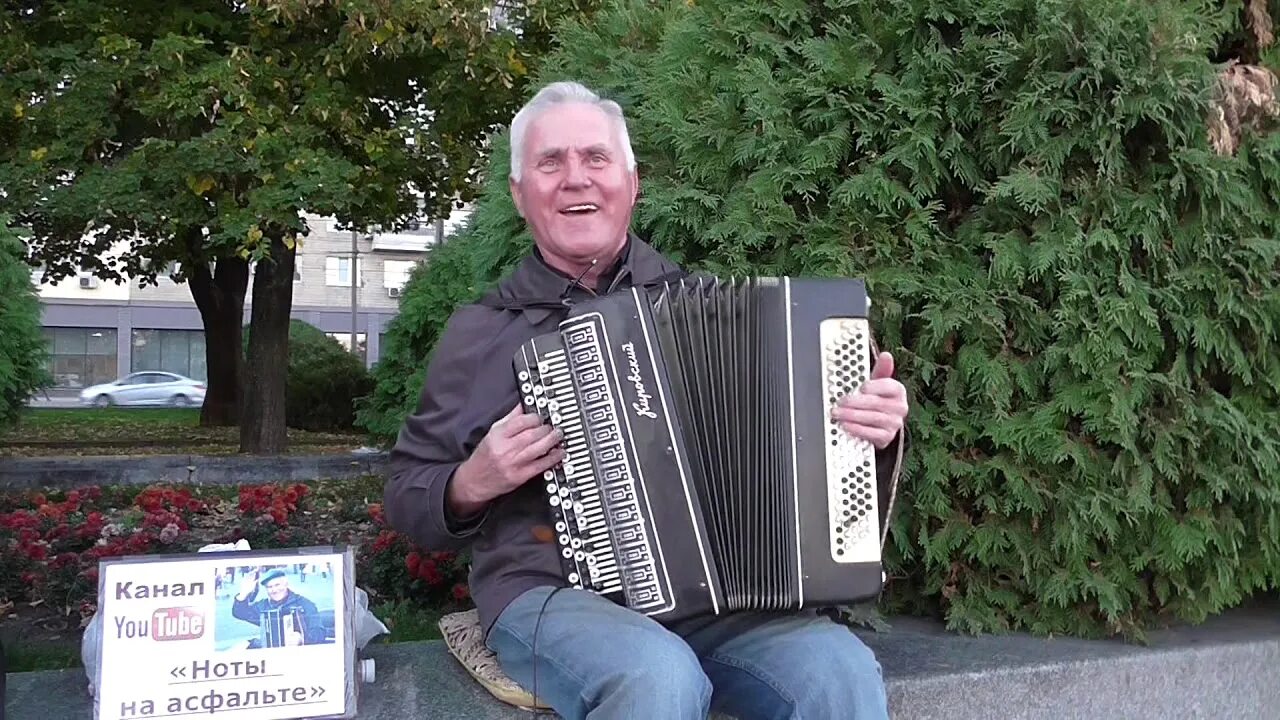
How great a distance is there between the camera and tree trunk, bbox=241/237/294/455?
10.6 m

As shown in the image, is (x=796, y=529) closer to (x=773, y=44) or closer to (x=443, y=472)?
(x=443, y=472)

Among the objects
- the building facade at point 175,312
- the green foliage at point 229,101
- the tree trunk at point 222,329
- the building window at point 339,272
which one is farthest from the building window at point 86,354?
the green foliage at point 229,101

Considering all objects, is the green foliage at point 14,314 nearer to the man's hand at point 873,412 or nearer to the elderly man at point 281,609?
the elderly man at point 281,609

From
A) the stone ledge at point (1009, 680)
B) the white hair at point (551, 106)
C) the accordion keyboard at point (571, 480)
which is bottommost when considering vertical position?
the stone ledge at point (1009, 680)

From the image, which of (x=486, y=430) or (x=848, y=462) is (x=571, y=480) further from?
(x=848, y=462)

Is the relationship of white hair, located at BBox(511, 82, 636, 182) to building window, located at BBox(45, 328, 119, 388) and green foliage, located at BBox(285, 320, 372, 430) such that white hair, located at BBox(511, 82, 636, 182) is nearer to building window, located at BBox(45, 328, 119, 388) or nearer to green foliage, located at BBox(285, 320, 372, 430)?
green foliage, located at BBox(285, 320, 372, 430)

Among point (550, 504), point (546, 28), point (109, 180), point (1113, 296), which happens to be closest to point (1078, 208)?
point (1113, 296)

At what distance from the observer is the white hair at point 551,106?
241 centimetres

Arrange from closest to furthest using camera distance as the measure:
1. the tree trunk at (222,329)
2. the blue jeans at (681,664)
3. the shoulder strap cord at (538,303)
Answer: the blue jeans at (681,664) < the shoulder strap cord at (538,303) < the tree trunk at (222,329)

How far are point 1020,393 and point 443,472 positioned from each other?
143 cm

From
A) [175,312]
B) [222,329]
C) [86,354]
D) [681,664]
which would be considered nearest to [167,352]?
[175,312]

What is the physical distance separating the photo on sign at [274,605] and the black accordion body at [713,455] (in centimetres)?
50

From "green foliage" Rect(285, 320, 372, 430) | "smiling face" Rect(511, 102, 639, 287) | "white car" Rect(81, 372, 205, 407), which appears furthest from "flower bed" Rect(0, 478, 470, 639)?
"white car" Rect(81, 372, 205, 407)

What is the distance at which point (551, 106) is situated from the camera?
2402 millimetres
